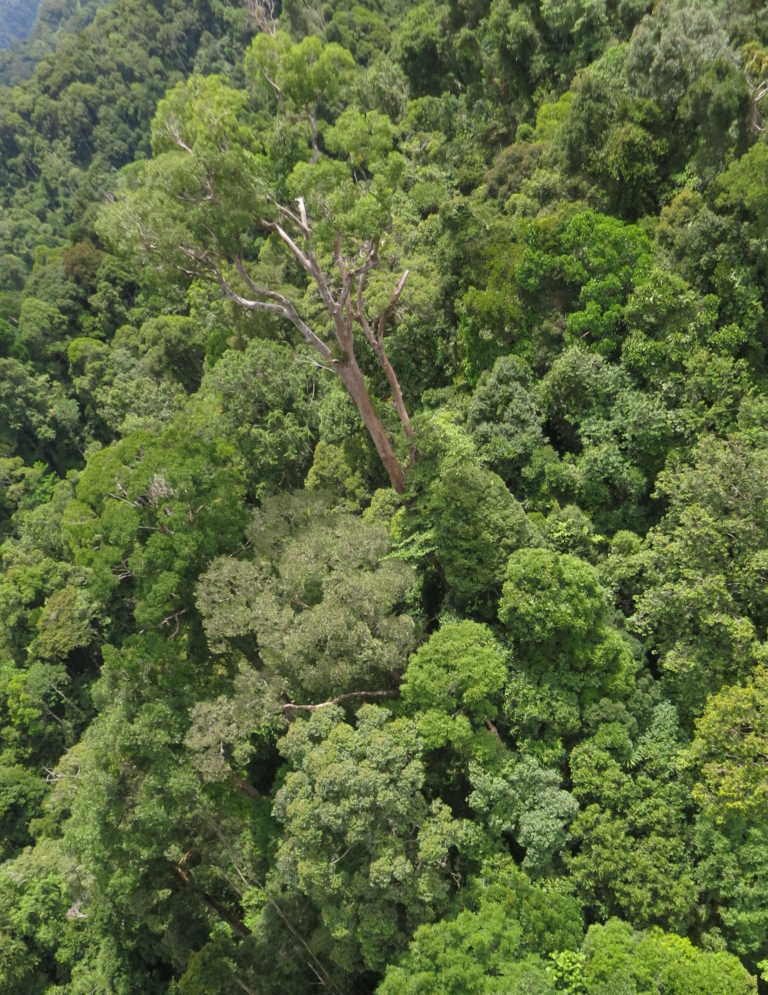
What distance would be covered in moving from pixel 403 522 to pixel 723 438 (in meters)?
8.38

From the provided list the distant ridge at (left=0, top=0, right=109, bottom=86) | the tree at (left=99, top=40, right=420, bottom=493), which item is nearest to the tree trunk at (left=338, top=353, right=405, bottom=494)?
the tree at (left=99, top=40, right=420, bottom=493)

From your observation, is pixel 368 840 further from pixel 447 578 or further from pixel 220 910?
pixel 220 910

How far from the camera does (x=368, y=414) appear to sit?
16.7 meters

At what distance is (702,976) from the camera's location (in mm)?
9797

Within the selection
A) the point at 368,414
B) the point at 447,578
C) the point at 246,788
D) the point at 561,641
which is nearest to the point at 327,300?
the point at 368,414

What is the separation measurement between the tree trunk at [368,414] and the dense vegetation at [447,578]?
0.36 ft

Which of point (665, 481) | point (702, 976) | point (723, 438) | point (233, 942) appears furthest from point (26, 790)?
point (723, 438)

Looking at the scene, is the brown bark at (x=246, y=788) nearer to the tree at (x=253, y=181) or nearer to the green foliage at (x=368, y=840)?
the green foliage at (x=368, y=840)

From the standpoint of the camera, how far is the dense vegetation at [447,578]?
37.1 ft

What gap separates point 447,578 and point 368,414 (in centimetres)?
535

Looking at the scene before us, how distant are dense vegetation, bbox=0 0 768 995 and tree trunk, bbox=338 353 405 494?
0.36 ft

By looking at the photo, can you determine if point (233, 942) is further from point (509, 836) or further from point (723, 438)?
point (723, 438)

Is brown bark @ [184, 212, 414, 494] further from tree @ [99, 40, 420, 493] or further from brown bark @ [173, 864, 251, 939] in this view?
brown bark @ [173, 864, 251, 939]

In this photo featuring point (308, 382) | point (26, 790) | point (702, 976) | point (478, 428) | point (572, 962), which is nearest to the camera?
point (702, 976)
